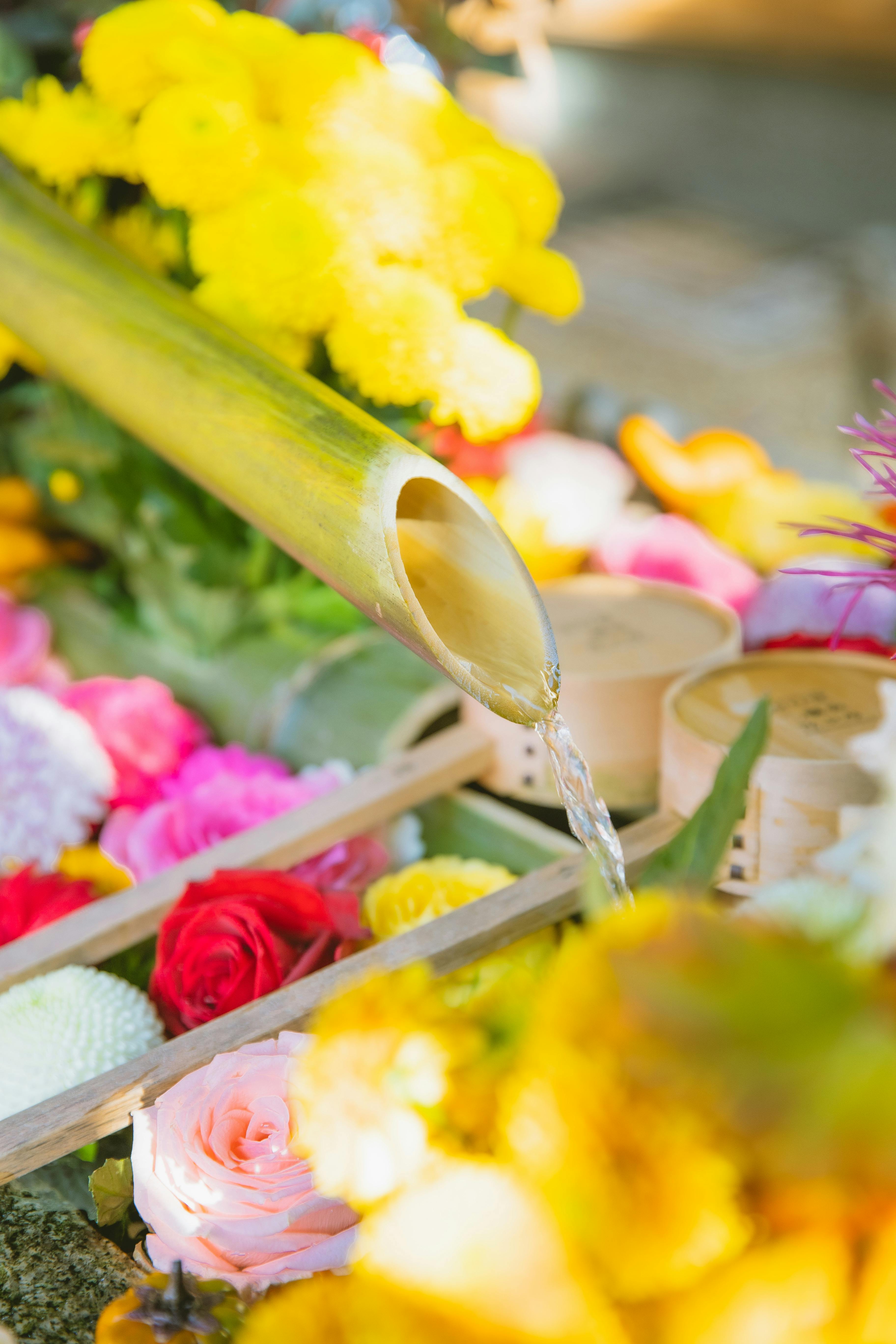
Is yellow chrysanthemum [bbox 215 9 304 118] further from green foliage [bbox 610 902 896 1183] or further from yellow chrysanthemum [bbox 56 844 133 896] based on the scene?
green foliage [bbox 610 902 896 1183]

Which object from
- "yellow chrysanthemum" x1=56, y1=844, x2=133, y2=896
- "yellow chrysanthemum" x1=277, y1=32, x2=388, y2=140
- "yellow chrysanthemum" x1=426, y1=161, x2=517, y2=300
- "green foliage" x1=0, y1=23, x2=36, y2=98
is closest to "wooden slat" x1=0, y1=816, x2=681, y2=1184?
"yellow chrysanthemum" x1=56, y1=844, x2=133, y2=896

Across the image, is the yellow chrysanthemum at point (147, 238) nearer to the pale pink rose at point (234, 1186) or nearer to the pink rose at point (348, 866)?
the pink rose at point (348, 866)

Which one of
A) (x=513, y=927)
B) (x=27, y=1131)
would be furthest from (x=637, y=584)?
(x=27, y=1131)

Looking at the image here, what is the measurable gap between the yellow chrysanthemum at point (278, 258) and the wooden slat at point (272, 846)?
0.28 metres

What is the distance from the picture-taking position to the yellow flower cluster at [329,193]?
70 centimetres

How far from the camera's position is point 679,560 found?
36.4 inches

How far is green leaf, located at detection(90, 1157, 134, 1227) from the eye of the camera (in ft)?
1.58

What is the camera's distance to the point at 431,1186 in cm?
28

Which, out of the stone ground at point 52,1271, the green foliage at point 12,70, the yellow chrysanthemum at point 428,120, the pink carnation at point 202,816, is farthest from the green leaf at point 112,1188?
the green foliage at point 12,70

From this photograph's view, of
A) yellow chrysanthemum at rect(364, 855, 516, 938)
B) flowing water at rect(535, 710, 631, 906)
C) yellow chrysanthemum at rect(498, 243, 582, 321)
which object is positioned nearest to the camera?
flowing water at rect(535, 710, 631, 906)

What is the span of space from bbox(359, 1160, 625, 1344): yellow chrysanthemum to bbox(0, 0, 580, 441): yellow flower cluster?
20.1 inches

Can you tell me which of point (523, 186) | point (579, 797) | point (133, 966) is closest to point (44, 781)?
point (133, 966)

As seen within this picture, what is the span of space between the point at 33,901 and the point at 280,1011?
24 cm

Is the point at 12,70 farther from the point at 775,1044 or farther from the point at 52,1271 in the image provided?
the point at 775,1044
